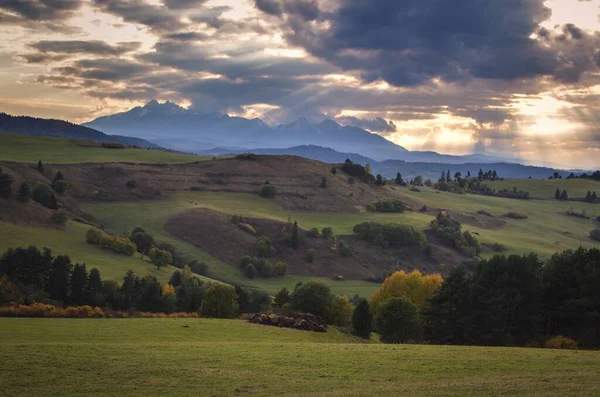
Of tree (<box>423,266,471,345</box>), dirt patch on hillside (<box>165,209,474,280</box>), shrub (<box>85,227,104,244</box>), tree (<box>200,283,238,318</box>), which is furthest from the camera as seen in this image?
dirt patch on hillside (<box>165,209,474,280</box>)

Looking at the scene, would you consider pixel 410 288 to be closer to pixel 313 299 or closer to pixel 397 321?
pixel 313 299

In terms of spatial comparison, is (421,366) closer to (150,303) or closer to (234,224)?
(150,303)

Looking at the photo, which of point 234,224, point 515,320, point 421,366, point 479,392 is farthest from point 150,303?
point 234,224

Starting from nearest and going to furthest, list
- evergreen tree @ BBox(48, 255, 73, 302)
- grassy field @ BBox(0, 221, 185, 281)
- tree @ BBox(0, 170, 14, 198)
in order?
evergreen tree @ BBox(48, 255, 73, 302), grassy field @ BBox(0, 221, 185, 281), tree @ BBox(0, 170, 14, 198)

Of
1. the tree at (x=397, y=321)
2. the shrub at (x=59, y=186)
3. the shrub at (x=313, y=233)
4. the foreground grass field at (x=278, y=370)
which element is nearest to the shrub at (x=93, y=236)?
the shrub at (x=59, y=186)

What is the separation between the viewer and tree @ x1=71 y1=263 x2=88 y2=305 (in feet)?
265

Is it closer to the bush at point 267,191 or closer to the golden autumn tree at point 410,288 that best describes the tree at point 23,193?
the bush at point 267,191

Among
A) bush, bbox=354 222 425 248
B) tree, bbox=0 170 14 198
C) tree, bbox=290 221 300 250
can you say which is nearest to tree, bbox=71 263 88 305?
tree, bbox=0 170 14 198

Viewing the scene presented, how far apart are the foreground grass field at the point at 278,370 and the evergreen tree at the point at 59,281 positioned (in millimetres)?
41875

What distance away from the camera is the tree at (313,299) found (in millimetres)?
74438

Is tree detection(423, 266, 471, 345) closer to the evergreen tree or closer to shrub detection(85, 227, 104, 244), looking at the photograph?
the evergreen tree

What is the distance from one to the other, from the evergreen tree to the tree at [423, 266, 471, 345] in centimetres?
5125

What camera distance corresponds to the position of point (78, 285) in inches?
3209

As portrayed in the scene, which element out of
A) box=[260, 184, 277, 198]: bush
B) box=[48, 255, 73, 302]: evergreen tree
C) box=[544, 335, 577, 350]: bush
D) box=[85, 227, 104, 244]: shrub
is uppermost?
box=[260, 184, 277, 198]: bush
